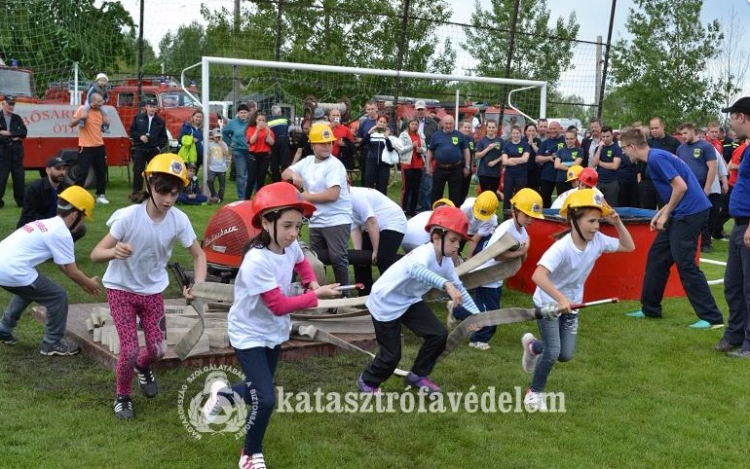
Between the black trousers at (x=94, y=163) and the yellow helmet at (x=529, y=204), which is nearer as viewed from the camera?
the yellow helmet at (x=529, y=204)

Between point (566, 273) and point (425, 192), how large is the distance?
1160 cm

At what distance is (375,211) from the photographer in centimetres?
902

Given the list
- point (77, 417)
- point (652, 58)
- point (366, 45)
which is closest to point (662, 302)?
point (77, 417)

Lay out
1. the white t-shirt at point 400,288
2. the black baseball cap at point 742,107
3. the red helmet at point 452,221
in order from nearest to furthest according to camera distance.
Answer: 1. the red helmet at point 452,221
2. the white t-shirt at point 400,288
3. the black baseball cap at point 742,107

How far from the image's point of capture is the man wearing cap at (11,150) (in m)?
15.3

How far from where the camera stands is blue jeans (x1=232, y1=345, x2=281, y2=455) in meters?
4.82

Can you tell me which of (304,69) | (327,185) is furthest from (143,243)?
(304,69)

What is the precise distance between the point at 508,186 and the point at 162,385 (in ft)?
35.3

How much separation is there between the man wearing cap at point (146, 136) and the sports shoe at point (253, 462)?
1245cm

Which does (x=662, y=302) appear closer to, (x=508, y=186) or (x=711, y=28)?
(x=508, y=186)

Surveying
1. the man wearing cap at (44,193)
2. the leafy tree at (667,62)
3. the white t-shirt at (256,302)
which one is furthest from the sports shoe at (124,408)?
the leafy tree at (667,62)

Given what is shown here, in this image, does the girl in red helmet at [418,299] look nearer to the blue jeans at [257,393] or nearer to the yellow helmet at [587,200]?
the yellow helmet at [587,200]

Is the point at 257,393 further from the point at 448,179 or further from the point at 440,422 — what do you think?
the point at 448,179

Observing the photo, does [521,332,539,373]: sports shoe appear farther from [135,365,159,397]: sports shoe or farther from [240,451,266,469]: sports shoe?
[135,365,159,397]: sports shoe
